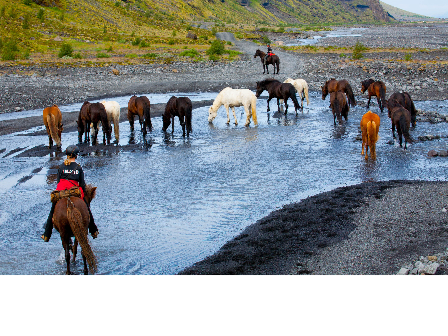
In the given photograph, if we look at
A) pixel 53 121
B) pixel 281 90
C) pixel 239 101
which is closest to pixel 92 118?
pixel 53 121

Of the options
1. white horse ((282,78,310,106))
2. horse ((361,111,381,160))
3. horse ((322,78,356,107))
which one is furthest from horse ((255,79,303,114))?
horse ((361,111,381,160))

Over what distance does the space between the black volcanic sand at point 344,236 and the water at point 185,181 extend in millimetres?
702

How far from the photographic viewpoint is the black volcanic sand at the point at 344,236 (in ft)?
21.3

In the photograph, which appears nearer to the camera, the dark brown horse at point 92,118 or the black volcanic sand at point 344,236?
the black volcanic sand at point 344,236

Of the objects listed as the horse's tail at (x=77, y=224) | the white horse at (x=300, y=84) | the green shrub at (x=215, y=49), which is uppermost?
the green shrub at (x=215, y=49)

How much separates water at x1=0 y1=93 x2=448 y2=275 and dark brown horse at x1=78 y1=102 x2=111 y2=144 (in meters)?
0.81

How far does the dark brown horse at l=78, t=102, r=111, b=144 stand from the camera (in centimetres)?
1583

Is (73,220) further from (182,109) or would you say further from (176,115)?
(176,115)

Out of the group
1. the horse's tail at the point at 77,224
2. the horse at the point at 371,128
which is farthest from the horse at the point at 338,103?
the horse's tail at the point at 77,224

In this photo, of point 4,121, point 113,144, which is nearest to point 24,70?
point 4,121

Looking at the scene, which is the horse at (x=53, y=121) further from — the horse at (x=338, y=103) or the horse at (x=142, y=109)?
the horse at (x=338, y=103)

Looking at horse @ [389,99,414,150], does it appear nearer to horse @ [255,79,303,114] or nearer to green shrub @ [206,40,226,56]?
horse @ [255,79,303,114]

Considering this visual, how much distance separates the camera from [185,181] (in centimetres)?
1238
